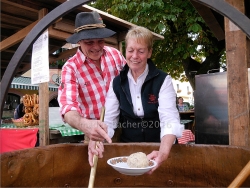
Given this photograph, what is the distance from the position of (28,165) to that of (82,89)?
71 cm

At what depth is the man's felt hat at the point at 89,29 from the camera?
187 centimetres

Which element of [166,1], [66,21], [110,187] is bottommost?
[110,187]

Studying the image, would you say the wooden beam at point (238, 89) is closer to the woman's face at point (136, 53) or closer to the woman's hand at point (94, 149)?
the woman's face at point (136, 53)

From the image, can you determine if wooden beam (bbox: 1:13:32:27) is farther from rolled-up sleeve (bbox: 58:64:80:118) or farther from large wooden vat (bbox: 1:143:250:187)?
large wooden vat (bbox: 1:143:250:187)

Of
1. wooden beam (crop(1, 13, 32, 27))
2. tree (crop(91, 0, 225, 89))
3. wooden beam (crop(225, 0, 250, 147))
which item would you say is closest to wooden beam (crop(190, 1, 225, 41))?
wooden beam (crop(225, 0, 250, 147))

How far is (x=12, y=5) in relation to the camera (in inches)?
130

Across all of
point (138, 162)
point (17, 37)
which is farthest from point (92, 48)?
point (17, 37)

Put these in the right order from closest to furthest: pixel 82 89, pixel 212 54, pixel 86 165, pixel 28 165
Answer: pixel 28 165 < pixel 86 165 < pixel 82 89 < pixel 212 54

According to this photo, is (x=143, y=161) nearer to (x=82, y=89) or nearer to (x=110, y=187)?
(x=110, y=187)

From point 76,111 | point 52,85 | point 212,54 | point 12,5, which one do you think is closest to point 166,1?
point 212,54

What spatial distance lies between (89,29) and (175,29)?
268 inches

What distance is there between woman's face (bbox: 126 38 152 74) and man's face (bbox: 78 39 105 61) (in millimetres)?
343

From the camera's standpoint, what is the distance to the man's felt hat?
1.87 meters

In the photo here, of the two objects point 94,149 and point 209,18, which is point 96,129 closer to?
point 94,149
